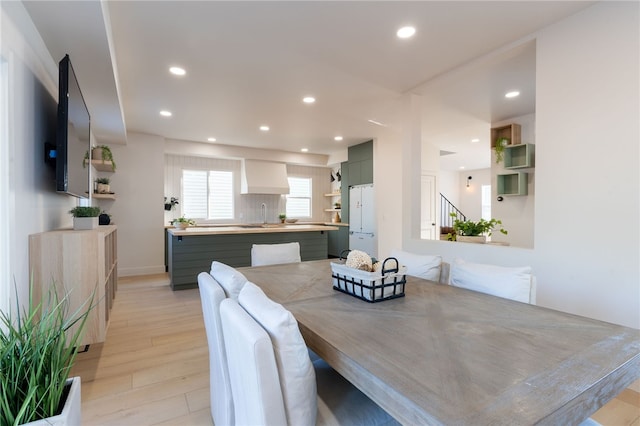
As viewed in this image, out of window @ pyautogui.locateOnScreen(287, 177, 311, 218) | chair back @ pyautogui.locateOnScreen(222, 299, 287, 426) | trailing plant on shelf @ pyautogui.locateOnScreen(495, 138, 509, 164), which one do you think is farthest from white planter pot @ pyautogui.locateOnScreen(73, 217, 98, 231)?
window @ pyautogui.locateOnScreen(287, 177, 311, 218)

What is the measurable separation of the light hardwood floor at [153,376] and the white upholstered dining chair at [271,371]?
107 cm

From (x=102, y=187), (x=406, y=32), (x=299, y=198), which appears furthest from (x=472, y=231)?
(x=299, y=198)

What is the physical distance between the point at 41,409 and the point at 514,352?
1661 millimetres

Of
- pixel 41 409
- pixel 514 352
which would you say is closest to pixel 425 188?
pixel 514 352

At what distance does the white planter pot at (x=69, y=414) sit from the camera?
1027 millimetres

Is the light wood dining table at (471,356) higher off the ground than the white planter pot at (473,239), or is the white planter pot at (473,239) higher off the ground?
the white planter pot at (473,239)

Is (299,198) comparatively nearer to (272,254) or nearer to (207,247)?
(207,247)

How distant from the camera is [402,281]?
161 cm

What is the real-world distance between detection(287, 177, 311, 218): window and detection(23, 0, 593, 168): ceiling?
331cm

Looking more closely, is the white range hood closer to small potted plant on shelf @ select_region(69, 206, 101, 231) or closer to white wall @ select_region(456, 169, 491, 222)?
small potted plant on shelf @ select_region(69, 206, 101, 231)

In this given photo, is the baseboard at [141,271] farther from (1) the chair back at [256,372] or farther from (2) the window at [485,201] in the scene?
(2) the window at [485,201]

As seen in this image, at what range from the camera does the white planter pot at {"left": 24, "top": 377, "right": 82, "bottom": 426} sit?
1.03 meters

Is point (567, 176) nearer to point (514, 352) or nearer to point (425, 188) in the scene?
point (514, 352)

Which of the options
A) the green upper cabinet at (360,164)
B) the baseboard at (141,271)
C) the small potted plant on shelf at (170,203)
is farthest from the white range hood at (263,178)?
the baseboard at (141,271)
